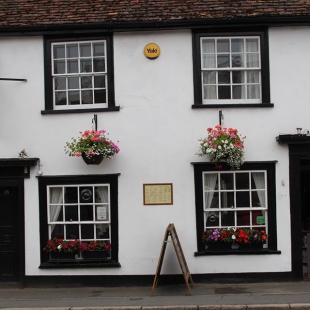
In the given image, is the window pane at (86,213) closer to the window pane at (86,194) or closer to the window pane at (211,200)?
the window pane at (86,194)

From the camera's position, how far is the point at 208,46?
11.1m

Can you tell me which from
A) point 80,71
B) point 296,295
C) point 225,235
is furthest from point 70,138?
point 296,295

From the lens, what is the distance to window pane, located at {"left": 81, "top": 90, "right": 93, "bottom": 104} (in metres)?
11.2

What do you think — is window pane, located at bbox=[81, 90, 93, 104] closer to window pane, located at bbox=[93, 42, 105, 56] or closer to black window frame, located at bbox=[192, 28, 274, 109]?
window pane, located at bbox=[93, 42, 105, 56]

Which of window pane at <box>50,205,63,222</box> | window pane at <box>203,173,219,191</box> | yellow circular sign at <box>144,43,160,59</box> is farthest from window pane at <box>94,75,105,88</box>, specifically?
window pane at <box>203,173,219,191</box>

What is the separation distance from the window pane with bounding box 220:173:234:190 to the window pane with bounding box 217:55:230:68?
2.22 meters

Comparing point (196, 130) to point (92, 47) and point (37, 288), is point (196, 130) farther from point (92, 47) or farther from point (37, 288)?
point (37, 288)

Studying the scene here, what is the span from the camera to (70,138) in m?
11.0

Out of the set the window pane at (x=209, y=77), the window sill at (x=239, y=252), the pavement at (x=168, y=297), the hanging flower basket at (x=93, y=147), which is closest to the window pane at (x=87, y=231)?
the pavement at (x=168, y=297)

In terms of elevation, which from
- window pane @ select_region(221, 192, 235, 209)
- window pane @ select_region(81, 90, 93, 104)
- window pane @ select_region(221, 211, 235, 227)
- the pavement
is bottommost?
the pavement

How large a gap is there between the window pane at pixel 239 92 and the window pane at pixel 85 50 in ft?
10.1

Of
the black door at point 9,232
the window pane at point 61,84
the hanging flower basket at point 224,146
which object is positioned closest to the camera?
the hanging flower basket at point 224,146

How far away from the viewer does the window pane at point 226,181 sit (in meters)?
11.0

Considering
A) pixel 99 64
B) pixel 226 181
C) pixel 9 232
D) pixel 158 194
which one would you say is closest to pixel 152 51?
pixel 99 64
